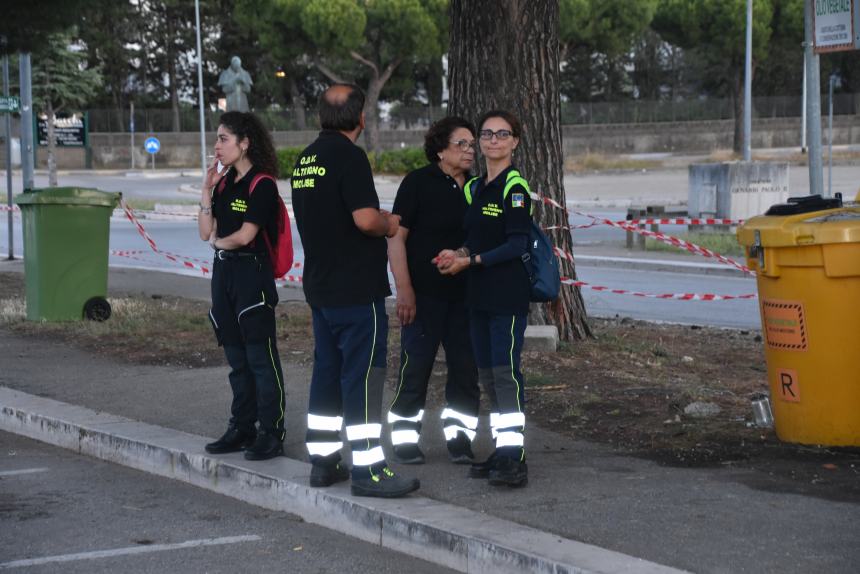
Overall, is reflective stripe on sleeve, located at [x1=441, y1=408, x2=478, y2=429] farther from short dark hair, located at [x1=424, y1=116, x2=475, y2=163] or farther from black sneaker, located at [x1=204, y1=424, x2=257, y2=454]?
short dark hair, located at [x1=424, y1=116, x2=475, y2=163]

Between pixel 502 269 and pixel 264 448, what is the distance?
1626 mm

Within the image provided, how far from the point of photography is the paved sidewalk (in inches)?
198

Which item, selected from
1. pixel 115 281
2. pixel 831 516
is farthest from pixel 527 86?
pixel 115 281

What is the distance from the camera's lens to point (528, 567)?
4953mm

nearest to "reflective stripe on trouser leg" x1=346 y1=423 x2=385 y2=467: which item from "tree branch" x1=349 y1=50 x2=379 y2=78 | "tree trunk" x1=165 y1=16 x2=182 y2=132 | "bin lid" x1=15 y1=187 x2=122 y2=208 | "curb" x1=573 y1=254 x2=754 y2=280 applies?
"bin lid" x1=15 y1=187 x2=122 y2=208

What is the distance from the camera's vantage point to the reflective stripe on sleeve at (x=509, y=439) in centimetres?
610

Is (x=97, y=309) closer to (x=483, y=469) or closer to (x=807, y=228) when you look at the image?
(x=483, y=469)

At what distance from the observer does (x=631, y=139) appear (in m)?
62.7

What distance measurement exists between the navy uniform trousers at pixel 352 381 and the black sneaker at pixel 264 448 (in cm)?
60

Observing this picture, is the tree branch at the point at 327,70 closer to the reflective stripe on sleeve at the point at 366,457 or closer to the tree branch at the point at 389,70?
the tree branch at the point at 389,70

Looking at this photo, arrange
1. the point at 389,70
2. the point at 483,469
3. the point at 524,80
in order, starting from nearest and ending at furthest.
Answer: the point at 483,469 < the point at 524,80 < the point at 389,70

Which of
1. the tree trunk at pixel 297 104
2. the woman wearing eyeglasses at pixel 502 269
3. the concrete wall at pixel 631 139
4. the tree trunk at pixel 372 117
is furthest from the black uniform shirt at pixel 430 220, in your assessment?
the tree trunk at pixel 297 104

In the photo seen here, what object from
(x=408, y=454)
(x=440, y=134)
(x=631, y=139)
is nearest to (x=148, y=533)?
(x=408, y=454)

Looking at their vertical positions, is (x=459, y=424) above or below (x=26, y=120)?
below
